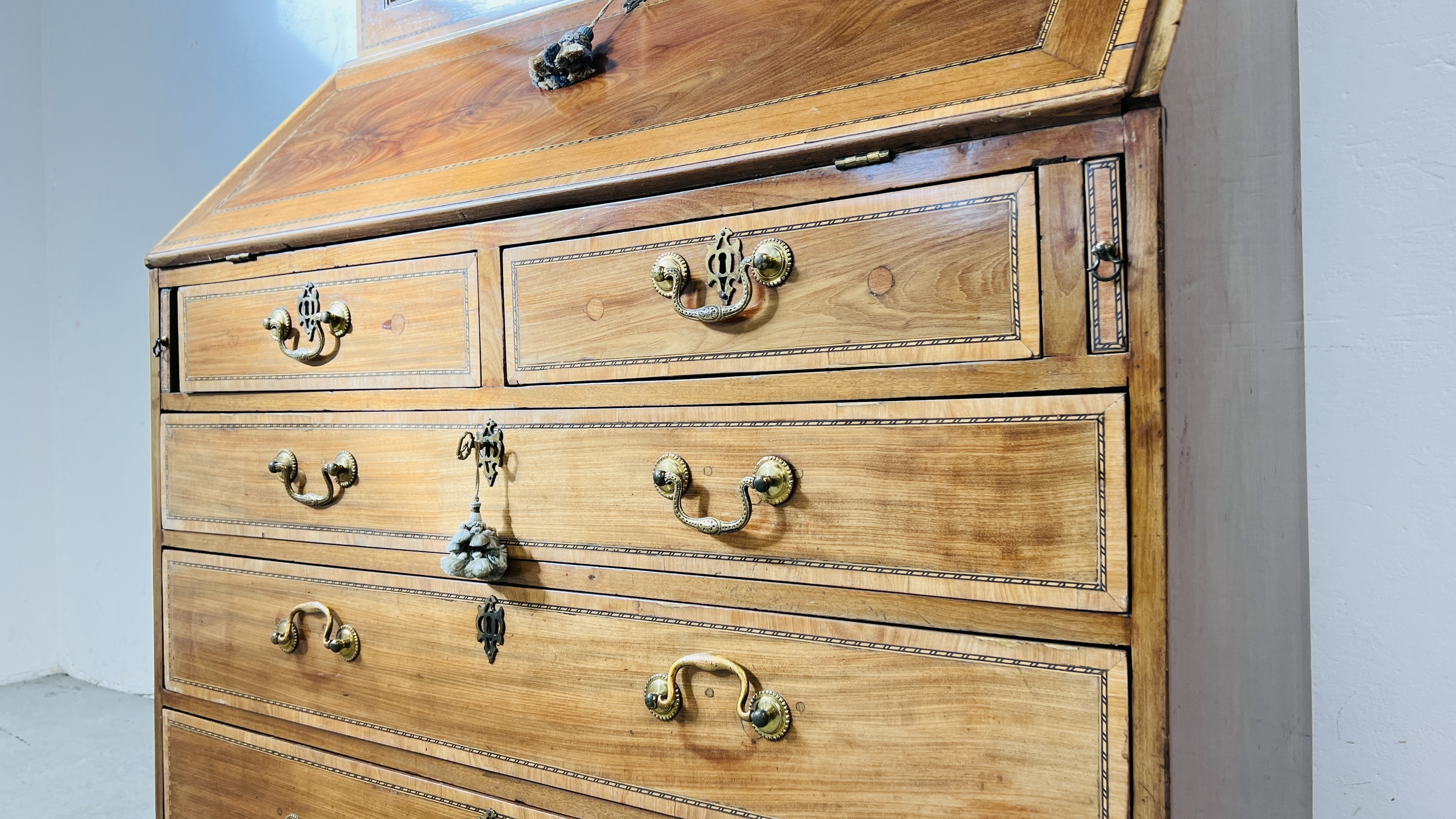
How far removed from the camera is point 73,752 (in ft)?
6.97

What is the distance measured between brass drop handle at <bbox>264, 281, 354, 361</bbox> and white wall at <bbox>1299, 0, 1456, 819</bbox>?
1.27 metres

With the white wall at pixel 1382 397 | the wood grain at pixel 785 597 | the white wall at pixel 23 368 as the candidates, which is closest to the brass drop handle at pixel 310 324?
the wood grain at pixel 785 597

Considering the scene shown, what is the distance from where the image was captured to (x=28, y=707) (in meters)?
2.40

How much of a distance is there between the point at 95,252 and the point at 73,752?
1.37 metres

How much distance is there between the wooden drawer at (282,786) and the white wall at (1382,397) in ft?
3.40

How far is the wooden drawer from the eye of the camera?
1036 millimetres

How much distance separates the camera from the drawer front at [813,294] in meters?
0.71

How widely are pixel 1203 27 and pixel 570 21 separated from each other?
29.7 inches

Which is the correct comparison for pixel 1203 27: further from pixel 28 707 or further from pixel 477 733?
pixel 28 707

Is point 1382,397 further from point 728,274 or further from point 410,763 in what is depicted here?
point 410,763

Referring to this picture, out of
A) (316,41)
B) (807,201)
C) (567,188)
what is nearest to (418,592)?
(567,188)

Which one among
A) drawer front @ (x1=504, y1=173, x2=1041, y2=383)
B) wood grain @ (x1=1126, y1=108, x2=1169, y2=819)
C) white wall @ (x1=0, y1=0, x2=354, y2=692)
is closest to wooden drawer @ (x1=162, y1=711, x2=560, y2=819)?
drawer front @ (x1=504, y1=173, x2=1041, y2=383)

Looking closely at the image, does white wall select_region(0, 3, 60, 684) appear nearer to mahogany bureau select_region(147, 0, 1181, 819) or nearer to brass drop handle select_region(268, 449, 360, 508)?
mahogany bureau select_region(147, 0, 1181, 819)

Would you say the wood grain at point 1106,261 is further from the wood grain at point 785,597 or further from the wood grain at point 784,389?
the wood grain at point 785,597
